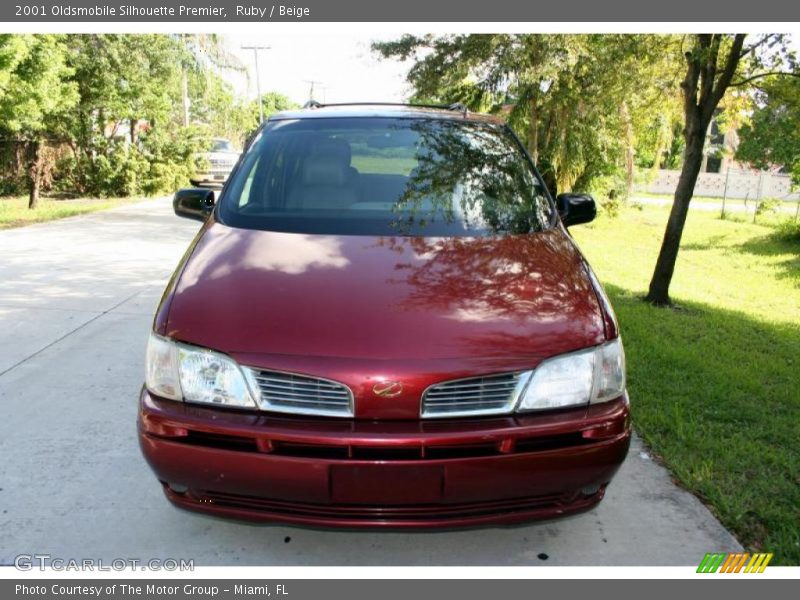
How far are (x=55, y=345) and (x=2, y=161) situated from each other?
13.1m

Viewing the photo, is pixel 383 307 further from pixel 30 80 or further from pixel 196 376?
pixel 30 80

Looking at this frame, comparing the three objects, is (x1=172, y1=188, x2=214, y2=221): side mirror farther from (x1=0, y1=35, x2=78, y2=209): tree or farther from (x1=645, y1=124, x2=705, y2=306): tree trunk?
(x1=0, y1=35, x2=78, y2=209): tree

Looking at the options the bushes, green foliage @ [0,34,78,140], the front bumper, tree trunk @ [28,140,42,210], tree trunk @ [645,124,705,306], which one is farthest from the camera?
the bushes

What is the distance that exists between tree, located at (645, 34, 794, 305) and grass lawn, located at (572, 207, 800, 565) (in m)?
0.46

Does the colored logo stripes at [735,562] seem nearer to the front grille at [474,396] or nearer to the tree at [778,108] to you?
the front grille at [474,396]

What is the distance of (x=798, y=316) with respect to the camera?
660cm

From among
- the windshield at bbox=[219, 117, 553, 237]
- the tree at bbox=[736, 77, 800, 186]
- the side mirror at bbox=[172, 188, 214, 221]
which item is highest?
the tree at bbox=[736, 77, 800, 186]

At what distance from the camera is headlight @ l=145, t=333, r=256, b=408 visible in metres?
2.17

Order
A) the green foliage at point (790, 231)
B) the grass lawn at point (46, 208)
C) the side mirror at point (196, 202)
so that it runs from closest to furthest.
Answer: the side mirror at point (196, 202), the grass lawn at point (46, 208), the green foliage at point (790, 231)

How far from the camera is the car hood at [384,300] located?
2172mm

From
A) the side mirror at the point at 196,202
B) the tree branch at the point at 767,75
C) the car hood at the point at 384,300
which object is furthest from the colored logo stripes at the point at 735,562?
the tree branch at the point at 767,75

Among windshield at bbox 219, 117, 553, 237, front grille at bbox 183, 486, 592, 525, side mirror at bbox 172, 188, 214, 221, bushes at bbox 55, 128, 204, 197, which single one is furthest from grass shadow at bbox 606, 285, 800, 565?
bushes at bbox 55, 128, 204, 197

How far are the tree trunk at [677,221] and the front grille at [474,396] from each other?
5045mm

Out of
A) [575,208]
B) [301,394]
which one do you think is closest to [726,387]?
[575,208]
